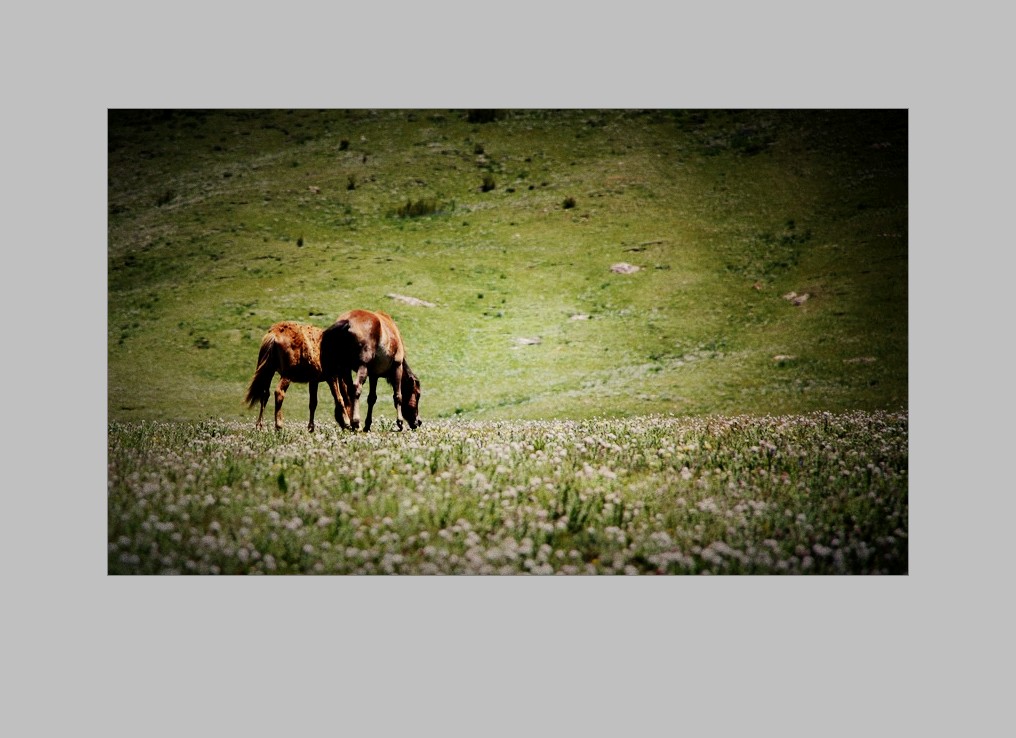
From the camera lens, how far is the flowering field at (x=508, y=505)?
1308 centimetres

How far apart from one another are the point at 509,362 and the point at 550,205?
178 inches

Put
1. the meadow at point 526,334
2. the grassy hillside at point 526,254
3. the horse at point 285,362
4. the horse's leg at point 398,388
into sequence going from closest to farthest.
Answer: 1. the meadow at point 526,334
2. the horse's leg at point 398,388
3. the horse at point 285,362
4. the grassy hillside at point 526,254

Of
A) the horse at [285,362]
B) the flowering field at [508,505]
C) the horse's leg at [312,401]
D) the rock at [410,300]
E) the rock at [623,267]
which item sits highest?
the rock at [623,267]

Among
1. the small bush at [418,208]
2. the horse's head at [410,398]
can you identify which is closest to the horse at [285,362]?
the horse's head at [410,398]

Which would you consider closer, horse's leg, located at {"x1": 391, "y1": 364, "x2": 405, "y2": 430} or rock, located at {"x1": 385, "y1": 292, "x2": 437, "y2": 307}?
horse's leg, located at {"x1": 391, "y1": 364, "x2": 405, "y2": 430}

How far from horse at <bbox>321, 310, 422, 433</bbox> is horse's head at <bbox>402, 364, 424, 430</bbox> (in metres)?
0.37

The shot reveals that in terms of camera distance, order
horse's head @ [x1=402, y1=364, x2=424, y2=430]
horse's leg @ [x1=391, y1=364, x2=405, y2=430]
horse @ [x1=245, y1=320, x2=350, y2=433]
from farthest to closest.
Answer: horse @ [x1=245, y1=320, x2=350, y2=433] → horse's head @ [x1=402, y1=364, x2=424, y2=430] → horse's leg @ [x1=391, y1=364, x2=405, y2=430]

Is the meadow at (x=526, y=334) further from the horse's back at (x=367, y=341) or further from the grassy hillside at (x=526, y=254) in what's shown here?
the horse's back at (x=367, y=341)

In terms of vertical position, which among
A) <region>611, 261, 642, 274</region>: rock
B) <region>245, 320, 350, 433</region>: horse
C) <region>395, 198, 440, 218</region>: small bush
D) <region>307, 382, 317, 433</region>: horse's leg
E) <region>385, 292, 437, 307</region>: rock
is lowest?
<region>307, 382, 317, 433</region>: horse's leg

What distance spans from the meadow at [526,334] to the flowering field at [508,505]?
0.05m

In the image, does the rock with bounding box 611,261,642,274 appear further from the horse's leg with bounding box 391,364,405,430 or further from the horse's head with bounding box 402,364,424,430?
the horse's leg with bounding box 391,364,405,430

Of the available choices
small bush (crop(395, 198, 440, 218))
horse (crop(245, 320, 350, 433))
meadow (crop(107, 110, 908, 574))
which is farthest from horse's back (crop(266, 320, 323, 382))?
small bush (crop(395, 198, 440, 218))

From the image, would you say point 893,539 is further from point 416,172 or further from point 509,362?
point 416,172

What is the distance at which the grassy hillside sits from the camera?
63.5 ft
